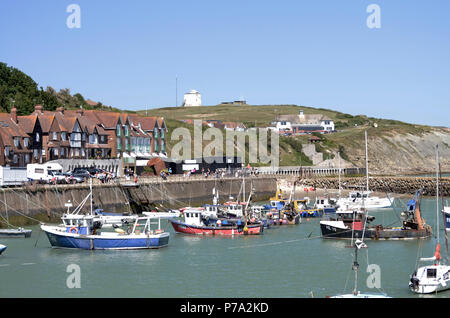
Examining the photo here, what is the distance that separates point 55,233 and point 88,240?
2751mm

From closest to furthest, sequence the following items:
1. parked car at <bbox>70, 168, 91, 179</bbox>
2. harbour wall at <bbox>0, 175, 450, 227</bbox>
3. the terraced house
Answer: harbour wall at <bbox>0, 175, 450, 227</bbox>
parked car at <bbox>70, 168, 91, 179</bbox>
the terraced house

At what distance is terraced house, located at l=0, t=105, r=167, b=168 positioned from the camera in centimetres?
9225

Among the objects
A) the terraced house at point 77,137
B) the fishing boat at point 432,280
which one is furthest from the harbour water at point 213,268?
the terraced house at point 77,137

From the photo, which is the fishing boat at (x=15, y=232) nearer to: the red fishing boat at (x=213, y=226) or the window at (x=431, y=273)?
the red fishing boat at (x=213, y=226)

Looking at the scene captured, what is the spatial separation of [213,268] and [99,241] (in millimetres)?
11988

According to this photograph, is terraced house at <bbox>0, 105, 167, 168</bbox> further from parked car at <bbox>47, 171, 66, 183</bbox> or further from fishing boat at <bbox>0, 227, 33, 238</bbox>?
fishing boat at <bbox>0, 227, 33, 238</bbox>

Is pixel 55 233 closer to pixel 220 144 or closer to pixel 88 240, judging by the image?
pixel 88 240

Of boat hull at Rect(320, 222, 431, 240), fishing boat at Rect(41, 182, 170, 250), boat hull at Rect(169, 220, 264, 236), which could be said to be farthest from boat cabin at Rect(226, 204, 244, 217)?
fishing boat at Rect(41, 182, 170, 250)

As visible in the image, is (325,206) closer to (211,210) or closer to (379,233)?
(211,210)

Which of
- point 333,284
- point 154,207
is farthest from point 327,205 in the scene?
point 333,284

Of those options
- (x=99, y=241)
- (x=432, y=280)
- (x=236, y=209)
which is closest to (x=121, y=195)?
(x=236, y=209)

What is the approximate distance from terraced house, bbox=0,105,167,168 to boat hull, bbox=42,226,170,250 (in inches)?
1236

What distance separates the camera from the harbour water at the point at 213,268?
43.5 metres
